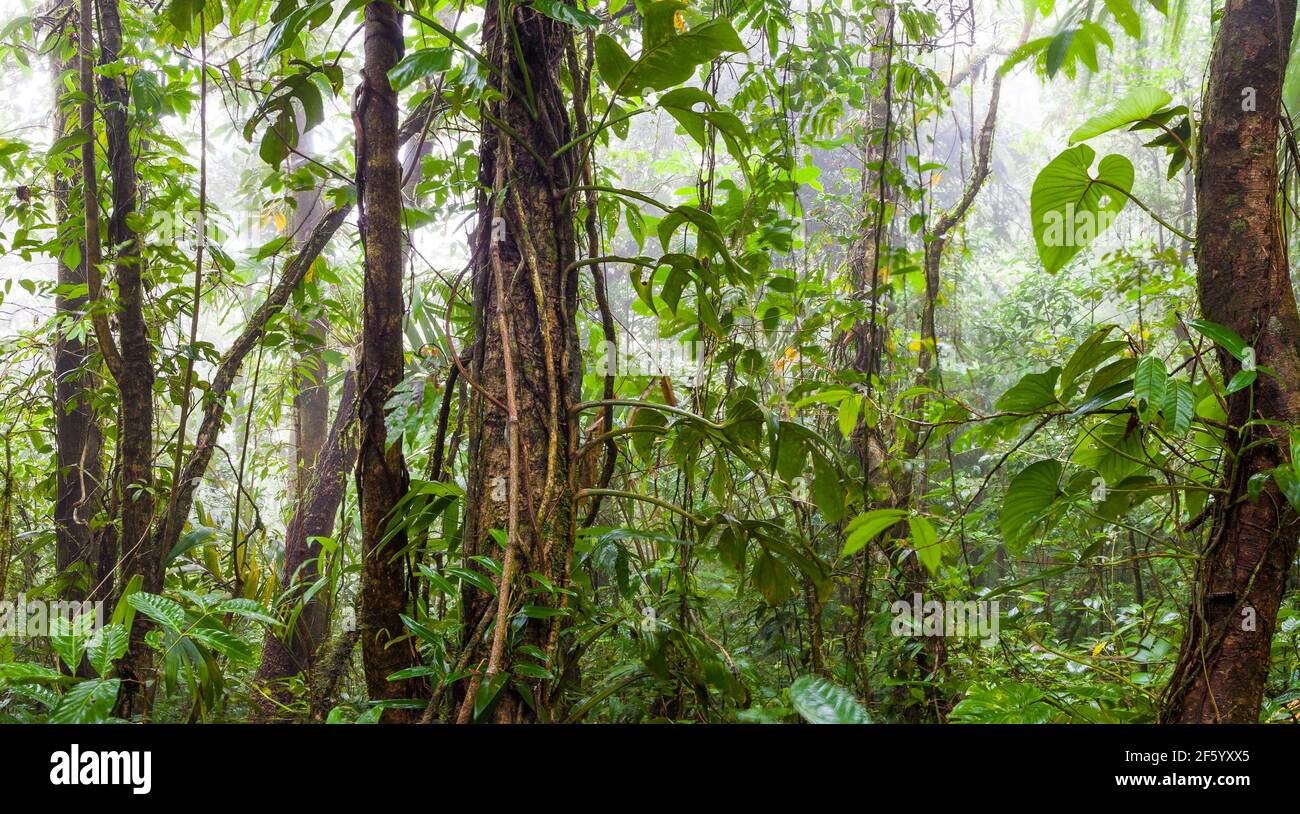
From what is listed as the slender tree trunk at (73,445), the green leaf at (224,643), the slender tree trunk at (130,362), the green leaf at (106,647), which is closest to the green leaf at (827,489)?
the green leaf at (224,643)

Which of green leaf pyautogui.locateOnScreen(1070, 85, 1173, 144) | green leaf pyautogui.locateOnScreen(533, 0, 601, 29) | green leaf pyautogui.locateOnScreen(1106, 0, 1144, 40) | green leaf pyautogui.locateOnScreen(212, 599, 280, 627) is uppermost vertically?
green leaf pyautogui.locateOnScreen(1106, 0, 1144, 40)

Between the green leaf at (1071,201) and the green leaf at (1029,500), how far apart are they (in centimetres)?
30

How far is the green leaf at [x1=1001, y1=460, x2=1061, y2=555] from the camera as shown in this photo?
1135mm

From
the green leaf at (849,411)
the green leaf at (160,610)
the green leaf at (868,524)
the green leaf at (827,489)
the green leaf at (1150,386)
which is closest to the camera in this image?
the green leaf at (160,610)

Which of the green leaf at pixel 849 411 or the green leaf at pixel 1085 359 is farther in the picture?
the green leaf at pixel 849 411

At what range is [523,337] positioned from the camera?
1.09 m

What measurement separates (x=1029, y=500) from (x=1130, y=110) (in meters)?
0.61

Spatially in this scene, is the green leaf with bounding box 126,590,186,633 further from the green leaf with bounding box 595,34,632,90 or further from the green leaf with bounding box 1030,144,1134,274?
the green leaf with bounding box 1030,144,1134,274

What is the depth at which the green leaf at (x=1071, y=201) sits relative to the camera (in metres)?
1.10

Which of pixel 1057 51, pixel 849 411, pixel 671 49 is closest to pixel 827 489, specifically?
pixel 849 411

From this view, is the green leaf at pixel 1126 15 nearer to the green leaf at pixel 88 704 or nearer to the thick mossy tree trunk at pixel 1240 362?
the thick mossy tree trunk at pixel 1240 362

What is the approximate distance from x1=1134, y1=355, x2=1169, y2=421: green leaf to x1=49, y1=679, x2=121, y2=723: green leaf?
118 centimetres

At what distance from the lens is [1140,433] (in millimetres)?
1132

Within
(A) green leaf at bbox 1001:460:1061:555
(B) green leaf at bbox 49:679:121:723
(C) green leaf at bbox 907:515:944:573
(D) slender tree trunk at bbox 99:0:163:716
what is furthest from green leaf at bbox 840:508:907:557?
(D) slender tree trunk at bbox 99:0:163:716
